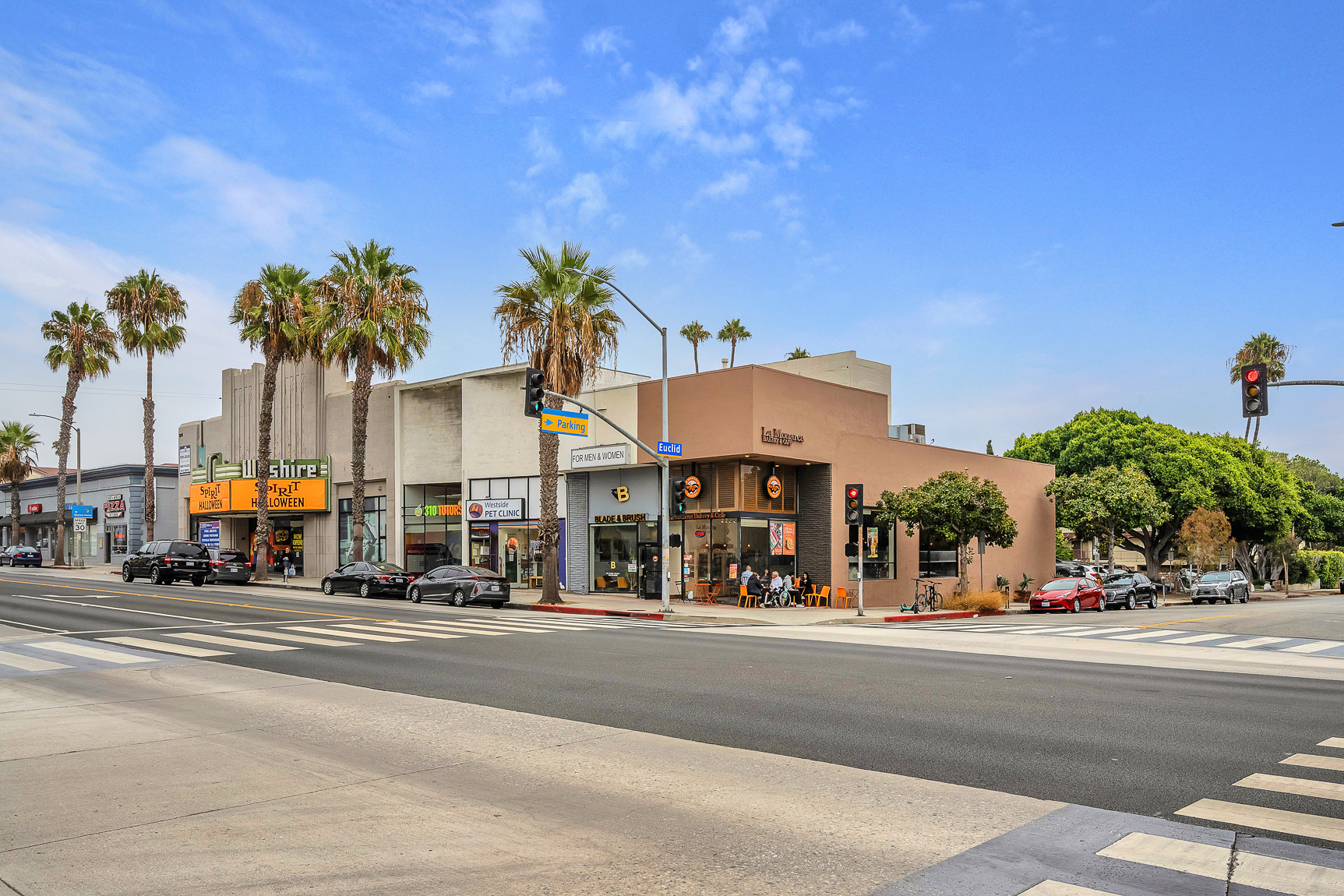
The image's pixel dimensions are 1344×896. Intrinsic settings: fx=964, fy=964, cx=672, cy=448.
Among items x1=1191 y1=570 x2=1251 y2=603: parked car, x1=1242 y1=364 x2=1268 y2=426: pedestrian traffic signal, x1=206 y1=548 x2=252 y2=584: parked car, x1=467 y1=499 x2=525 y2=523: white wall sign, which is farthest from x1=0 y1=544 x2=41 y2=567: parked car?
x1=1242 y1=364 x2=1268 y2=426: pedestrian traffic signal

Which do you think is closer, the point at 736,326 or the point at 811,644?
the point at 811,644

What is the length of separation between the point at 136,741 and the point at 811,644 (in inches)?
489

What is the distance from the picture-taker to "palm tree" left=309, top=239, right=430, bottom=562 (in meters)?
38.7

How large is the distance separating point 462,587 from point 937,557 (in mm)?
20314

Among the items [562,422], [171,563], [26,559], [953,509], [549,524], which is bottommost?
[26,559]

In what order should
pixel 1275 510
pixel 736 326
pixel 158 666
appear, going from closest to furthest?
pixel 158 666, pixel 1275 510, pixel 736 326

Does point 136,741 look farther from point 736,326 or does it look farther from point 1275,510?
point 736,326

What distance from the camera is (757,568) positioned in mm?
34781

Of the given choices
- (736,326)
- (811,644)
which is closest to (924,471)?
(811,644)

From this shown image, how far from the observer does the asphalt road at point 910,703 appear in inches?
322

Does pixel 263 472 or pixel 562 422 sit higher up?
pixel 562 422

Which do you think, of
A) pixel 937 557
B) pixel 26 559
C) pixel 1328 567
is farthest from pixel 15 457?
pixel 1328 567

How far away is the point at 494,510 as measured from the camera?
40.4m

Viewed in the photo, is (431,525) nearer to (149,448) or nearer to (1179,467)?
(149,448)
